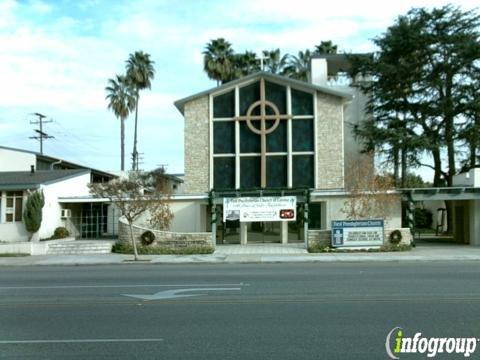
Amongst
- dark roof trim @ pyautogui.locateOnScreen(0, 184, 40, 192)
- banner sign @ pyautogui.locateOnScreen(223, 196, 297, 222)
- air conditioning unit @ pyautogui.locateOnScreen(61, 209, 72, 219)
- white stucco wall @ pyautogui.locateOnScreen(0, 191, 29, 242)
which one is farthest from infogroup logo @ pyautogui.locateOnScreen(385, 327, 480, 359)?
air conditioning unit @ pyautogui.locateOnScreen(61, 209, 72, 219)

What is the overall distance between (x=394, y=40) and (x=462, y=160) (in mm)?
Answer: 9707

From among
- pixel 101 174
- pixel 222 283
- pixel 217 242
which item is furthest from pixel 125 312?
pixel 101 174

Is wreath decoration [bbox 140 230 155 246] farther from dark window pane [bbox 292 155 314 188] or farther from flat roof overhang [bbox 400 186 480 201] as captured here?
flat roof overhang [bbox 400 186 480 201]

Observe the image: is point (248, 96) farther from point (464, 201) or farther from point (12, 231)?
point (12, 231)

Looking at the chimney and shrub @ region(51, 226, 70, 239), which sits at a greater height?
the chimney

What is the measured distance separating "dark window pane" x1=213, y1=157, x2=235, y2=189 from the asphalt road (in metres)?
19.0

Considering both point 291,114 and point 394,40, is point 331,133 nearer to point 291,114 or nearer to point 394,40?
point 291,114

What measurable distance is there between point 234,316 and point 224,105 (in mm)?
26461

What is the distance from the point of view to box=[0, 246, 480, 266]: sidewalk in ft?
75.3

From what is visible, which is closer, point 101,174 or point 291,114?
point 291,114

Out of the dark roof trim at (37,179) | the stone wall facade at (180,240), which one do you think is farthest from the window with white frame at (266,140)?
the dark roof trim at (37,179)

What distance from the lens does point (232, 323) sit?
8.92m

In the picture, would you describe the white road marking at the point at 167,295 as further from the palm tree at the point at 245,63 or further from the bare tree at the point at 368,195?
the palm tree at the point at 245,63

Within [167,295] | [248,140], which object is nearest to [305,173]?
[248,140]
